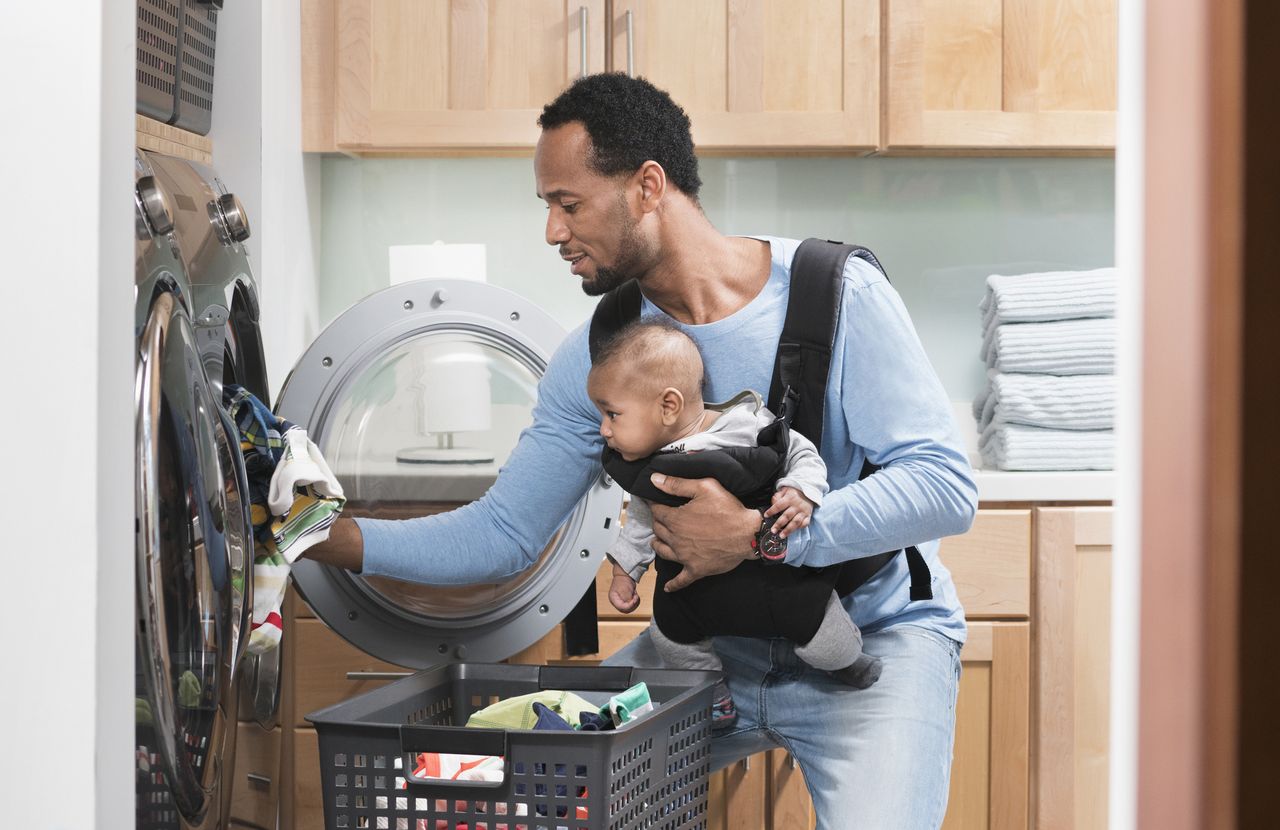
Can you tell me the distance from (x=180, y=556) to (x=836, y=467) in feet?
2.88

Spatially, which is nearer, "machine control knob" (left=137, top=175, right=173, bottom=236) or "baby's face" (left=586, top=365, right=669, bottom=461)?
"machine control knob" (left=137, top=175, right=173, bottom=236)

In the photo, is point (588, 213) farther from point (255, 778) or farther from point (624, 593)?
point (255, 778)

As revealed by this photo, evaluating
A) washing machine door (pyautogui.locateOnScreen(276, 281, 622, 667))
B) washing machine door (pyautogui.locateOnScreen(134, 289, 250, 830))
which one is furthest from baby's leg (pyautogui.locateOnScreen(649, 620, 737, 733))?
washing machine door (pyautogui.locateOnScreen(134, 289, 250, 830))

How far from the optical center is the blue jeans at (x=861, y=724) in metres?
1.38

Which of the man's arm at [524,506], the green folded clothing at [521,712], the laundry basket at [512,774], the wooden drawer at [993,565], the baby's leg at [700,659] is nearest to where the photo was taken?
the laundry basket at [512,774]

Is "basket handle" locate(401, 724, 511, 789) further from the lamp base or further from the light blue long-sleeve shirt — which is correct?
the lamp base

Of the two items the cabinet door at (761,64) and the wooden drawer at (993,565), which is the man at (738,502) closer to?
the wooden drawer at (993,565)

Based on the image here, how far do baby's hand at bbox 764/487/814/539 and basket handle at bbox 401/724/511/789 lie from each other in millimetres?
475

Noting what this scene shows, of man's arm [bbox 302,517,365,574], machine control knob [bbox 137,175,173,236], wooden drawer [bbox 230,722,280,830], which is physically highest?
machine control knob [bbox 137,175,173,236]

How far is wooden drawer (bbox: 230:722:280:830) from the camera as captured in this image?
4.52 ft

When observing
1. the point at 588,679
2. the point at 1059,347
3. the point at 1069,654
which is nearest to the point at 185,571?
the point at 588,679

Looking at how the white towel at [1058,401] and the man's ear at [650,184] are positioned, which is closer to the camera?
the man's ear at [650,184]

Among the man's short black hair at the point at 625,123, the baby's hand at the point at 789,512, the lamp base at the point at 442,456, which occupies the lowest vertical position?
the baby's hand at the point at 789,512

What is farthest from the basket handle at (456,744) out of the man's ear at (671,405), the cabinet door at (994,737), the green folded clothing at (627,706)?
the cabinet door at (994,737)
